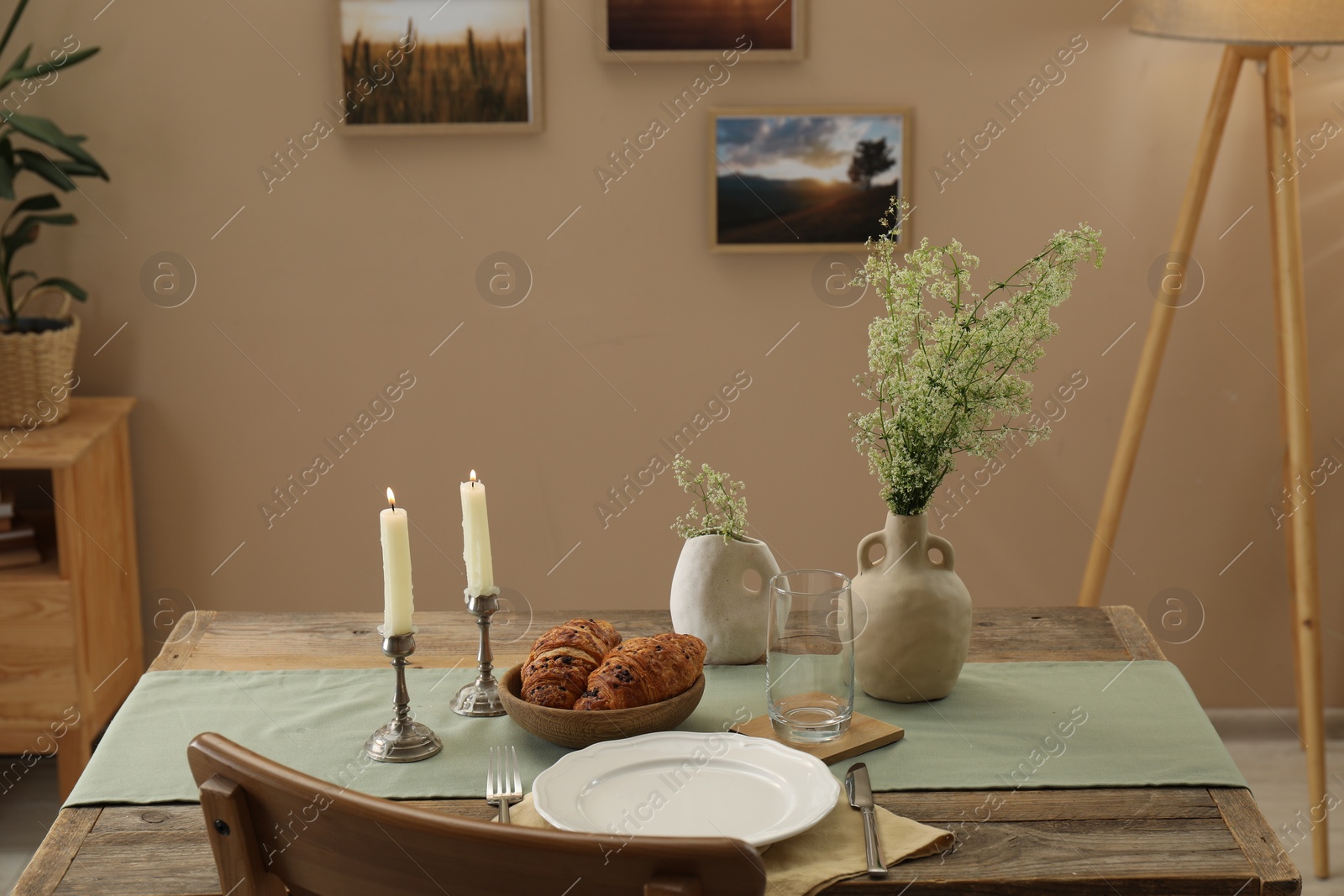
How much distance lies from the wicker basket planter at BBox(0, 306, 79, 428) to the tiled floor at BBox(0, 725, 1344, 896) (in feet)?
2.64

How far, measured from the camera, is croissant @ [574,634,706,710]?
1347mm

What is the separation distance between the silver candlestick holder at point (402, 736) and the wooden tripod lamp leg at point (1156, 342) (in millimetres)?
1485

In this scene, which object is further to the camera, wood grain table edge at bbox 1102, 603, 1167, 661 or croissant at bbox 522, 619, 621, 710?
wood grain table edge at bbox 1102, 603, 1167, 661

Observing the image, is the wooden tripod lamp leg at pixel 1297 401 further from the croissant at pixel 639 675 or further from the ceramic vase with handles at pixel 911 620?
the croissant at pixel 639 675

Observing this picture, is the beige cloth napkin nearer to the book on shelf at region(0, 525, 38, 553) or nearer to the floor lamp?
the floor lamp

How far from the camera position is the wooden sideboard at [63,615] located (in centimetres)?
240

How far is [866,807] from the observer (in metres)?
1.23

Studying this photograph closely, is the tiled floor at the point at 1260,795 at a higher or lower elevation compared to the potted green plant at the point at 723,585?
lower

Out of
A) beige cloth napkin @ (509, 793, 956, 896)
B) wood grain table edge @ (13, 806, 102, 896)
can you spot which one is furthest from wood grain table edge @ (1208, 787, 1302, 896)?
wood grain table edge @ (13, 806, 102, 896)

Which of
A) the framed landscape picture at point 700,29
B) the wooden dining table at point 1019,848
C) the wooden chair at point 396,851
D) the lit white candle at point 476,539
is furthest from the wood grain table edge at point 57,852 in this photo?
the framed landscape picture at point 700,29

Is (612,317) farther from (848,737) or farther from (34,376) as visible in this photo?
(848,737)

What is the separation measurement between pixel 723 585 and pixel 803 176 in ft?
4.45

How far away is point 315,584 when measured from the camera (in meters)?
2.88

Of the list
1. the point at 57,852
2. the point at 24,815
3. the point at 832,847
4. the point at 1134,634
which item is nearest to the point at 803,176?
the point at 1134,634
